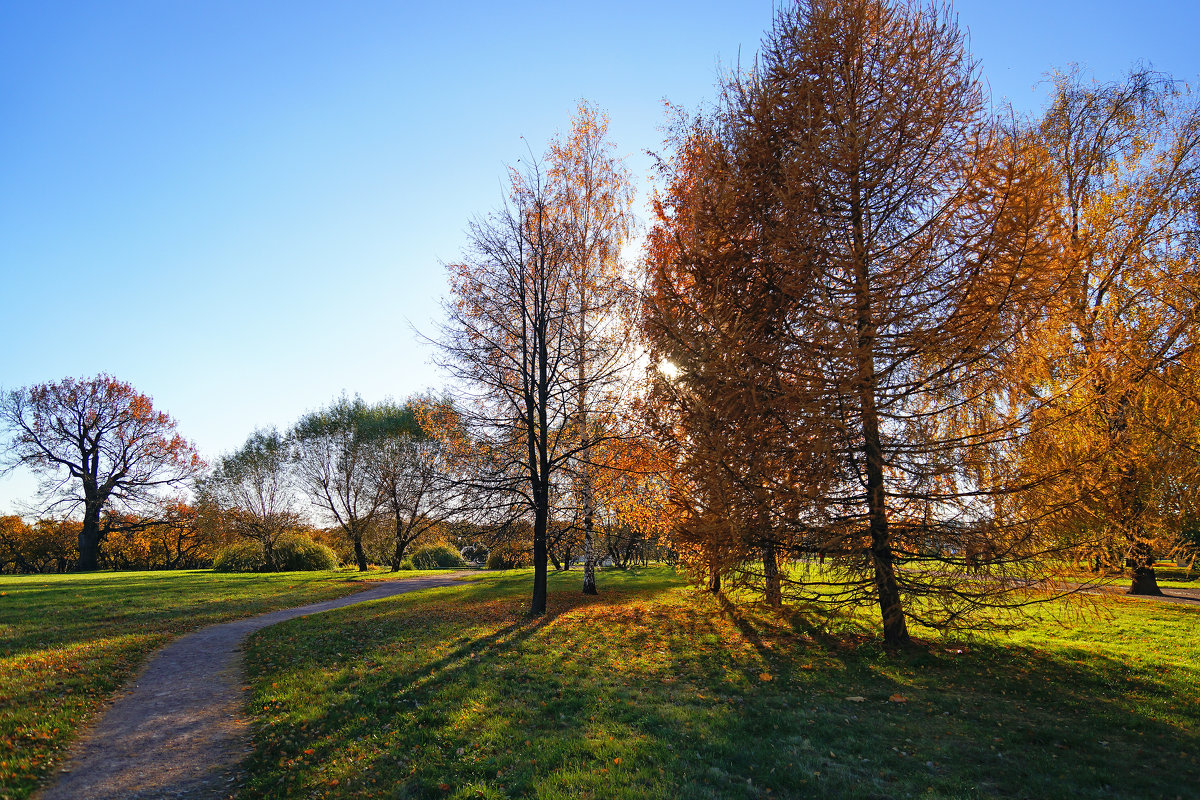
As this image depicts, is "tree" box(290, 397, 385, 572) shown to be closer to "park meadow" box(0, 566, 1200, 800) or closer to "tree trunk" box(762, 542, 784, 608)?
"park meadow" box(0, 566, 1200, 800)

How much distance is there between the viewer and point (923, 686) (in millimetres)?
6699

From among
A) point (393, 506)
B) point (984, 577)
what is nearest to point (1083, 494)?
point (984, 577)

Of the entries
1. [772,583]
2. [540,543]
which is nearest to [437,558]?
[540,543]

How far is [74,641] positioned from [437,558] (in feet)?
105

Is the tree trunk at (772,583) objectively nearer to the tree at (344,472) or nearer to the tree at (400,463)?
the tree at (400,463)

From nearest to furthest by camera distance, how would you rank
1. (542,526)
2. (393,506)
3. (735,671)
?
1. (735,671)
2. (542,526)
3. (393,506)

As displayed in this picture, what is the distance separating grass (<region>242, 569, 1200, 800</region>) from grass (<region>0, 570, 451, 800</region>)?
1.79m

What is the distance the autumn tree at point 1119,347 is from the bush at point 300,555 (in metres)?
34.8

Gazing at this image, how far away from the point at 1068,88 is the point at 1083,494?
1584 cm

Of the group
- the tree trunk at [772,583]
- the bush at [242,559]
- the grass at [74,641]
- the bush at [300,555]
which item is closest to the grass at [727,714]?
the tree trunk at [772,583]

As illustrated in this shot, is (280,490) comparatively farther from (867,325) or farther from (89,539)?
(867,325)

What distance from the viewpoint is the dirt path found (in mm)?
4629

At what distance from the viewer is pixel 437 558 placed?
40.5 meters

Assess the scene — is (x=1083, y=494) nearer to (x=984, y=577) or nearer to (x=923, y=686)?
(x=984, y=577)
